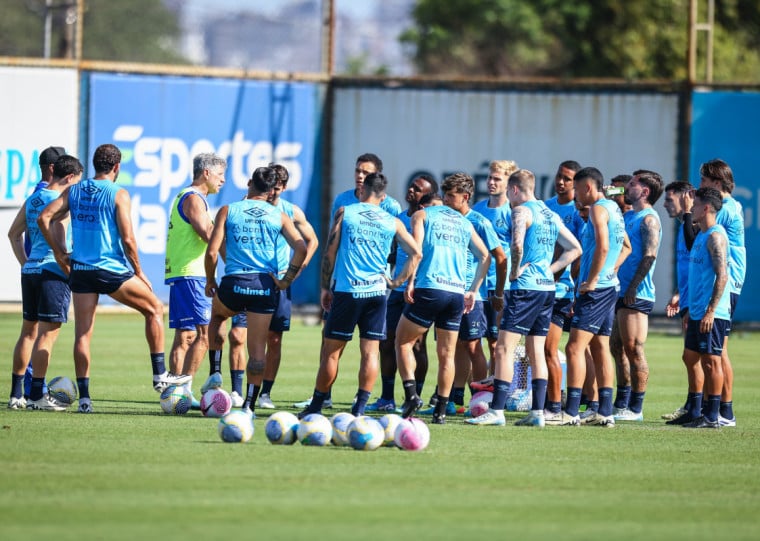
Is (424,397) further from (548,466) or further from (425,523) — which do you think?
(425,523)

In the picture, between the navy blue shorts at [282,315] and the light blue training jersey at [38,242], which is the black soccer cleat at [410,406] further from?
the light blue training jersey at [38,242]

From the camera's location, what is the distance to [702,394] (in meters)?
13.0

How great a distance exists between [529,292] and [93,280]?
12.9ft

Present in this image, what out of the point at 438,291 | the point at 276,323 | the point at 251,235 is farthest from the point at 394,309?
the point at 251,235

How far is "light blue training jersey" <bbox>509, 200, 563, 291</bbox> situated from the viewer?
12.3 m

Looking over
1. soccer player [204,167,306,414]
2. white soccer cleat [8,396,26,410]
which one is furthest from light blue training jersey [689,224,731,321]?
white soccer cleat [8,396,26,410]

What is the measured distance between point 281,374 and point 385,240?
16.9ft

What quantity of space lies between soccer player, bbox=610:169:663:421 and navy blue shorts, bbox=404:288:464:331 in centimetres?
183

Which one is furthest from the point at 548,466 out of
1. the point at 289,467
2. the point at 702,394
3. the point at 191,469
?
the point at 702,394

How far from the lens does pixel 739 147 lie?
24859 mm

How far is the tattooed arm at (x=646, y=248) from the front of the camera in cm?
1283

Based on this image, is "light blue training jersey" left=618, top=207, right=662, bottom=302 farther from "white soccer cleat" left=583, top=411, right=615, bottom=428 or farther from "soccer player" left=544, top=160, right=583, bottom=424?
"white soccer cleat" left=583, top=411, right=615, bottom=428

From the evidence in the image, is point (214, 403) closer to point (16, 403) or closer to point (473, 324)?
point (16, 403)

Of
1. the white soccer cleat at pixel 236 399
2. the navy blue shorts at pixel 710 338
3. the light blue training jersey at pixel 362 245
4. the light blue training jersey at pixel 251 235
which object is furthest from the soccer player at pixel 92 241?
the navy blue shorts at pixel 710 338
